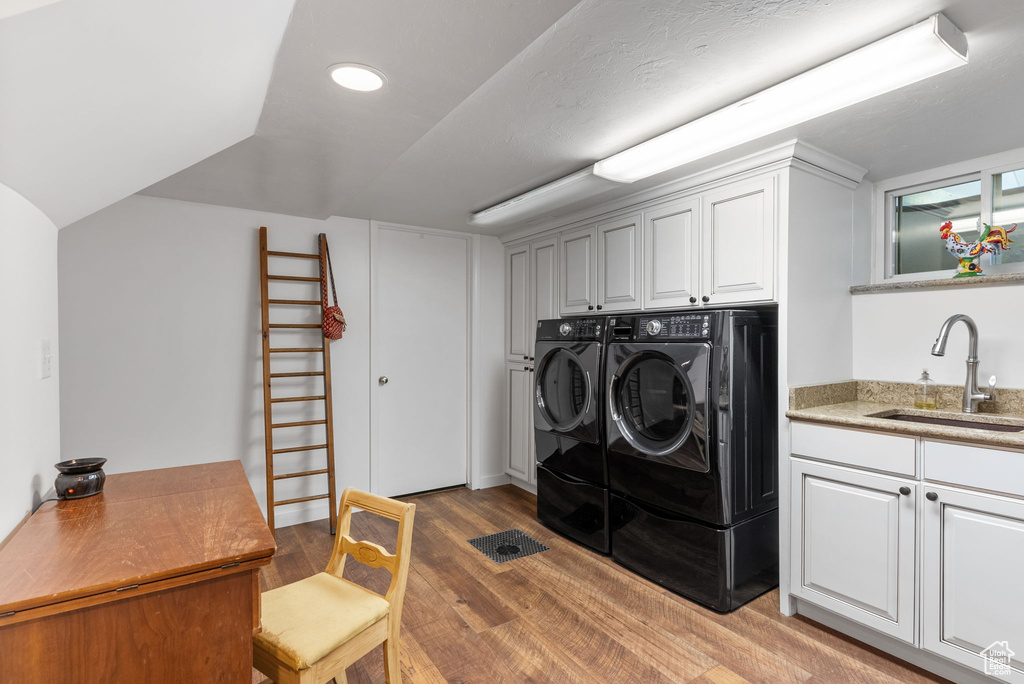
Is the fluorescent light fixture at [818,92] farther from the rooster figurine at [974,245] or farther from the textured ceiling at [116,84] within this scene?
the textured ceiling at [116,84]

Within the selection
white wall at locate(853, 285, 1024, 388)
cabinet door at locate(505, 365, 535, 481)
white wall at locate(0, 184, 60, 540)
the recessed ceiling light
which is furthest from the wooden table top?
white wall at locate(853, 285, 1024, 388)

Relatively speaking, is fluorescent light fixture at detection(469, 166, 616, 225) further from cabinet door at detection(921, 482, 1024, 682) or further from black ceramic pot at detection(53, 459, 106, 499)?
black ceramic pot at detection(53, 459, 106, 499)

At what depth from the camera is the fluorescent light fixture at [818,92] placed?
1.38 metres

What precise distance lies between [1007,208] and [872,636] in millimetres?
1968

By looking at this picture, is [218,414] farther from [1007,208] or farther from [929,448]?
[1007,208]

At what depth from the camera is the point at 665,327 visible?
2453 millimetres

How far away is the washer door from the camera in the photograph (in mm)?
2916

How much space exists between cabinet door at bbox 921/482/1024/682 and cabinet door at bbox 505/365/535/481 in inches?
96.0

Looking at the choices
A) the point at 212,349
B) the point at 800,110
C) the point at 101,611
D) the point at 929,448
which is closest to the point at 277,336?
the point at 212,349

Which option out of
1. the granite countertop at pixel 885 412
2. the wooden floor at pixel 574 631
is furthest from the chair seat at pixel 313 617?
the granite countertop at pixel 885 412

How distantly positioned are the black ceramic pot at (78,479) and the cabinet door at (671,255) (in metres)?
2.55

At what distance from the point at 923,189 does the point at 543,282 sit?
2225mm

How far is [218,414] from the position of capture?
10.2 feet

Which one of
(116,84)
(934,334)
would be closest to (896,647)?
(934,334)
